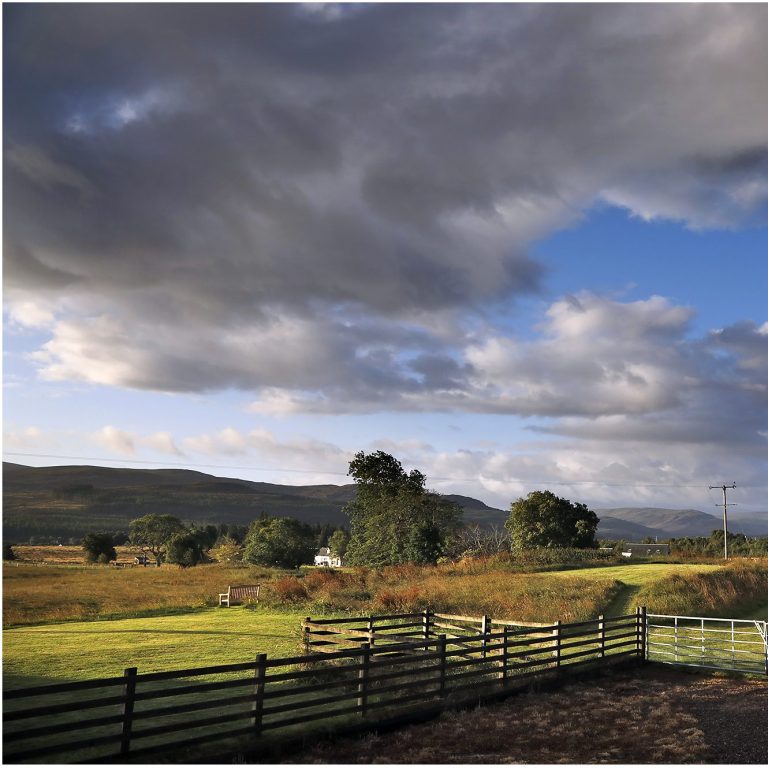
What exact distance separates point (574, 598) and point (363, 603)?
9904mm

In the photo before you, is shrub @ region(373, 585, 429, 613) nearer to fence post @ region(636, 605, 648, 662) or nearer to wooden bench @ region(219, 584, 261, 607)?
wooden bench @ region(219, 584, 261, 607)

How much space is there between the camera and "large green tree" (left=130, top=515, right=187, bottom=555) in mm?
110125

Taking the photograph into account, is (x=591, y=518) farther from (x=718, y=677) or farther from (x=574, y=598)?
(x=718, y=677)

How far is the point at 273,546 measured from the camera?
76688 millimetres

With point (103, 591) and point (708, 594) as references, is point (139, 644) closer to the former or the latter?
point (103, 591)

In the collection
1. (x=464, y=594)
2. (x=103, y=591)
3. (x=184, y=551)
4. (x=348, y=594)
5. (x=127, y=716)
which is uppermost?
(x=127, y=716)

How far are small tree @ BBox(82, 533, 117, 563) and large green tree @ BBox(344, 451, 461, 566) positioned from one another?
31.9 metres

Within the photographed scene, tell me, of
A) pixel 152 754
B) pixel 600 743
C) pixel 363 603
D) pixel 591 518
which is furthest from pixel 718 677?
pixel 591 518

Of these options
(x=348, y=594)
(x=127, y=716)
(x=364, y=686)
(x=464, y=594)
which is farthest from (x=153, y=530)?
(x=127, y=716)

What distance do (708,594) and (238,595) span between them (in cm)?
2468

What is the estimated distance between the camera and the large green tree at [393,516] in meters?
56.2

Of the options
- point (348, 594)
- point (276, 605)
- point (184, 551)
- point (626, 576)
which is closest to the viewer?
point (348, 594)

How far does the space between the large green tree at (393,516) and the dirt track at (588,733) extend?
39.9 meters

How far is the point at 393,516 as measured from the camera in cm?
6341
